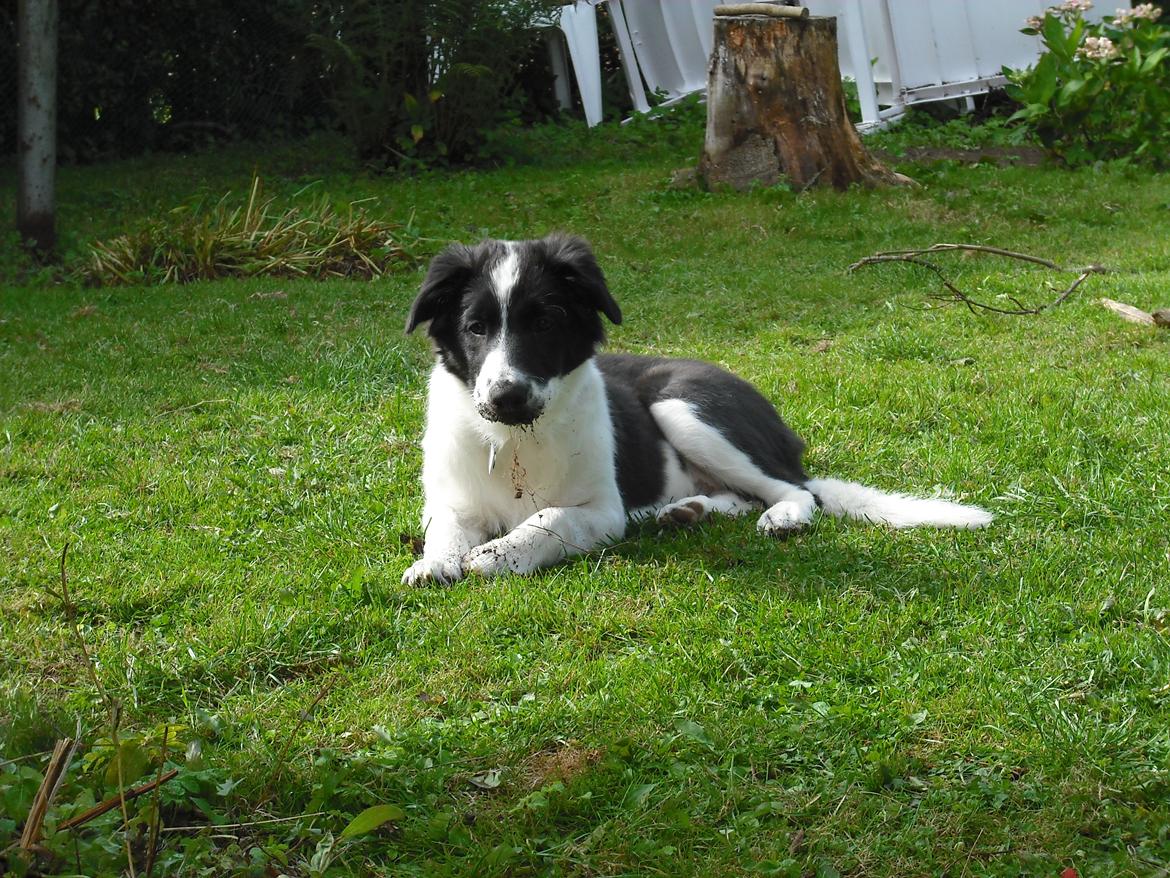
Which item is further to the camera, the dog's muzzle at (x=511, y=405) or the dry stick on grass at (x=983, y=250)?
the dry stick on grass at (x=983, y=250)

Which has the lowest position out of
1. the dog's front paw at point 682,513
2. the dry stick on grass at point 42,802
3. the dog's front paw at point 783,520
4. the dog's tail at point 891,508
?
the dog's tail at point 891,508

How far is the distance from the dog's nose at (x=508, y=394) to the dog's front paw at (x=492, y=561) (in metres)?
0.50

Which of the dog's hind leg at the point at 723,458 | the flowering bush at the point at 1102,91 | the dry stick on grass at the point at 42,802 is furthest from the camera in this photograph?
the flowering bush at the point at 1102,91

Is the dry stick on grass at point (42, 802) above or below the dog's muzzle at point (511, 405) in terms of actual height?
below

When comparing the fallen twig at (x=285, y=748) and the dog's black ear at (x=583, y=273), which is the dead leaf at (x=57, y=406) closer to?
the dog's black ear at (x=583, y=273)

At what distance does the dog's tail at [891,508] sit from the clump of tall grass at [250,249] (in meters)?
5.81

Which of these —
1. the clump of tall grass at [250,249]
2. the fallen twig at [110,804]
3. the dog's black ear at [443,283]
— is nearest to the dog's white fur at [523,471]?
the dog's black ear at [443,283]

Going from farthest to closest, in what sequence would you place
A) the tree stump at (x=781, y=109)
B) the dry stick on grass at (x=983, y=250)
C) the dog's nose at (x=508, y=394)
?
the tree stump at (x=781, y=109), the dry stick on grass at (x=983, y=250), the dog's nose at (x=508, y=394)

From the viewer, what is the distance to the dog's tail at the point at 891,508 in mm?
4449

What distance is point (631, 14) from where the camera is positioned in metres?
17.0

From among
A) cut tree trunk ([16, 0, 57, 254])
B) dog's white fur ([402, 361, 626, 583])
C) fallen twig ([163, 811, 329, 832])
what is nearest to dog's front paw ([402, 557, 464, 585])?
dog's white fur ([402, 361, 626, 583])

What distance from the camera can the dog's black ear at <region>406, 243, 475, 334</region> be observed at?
429 cm

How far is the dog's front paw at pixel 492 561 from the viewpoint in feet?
13.6

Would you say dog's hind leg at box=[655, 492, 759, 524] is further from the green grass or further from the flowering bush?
the flowering bush
